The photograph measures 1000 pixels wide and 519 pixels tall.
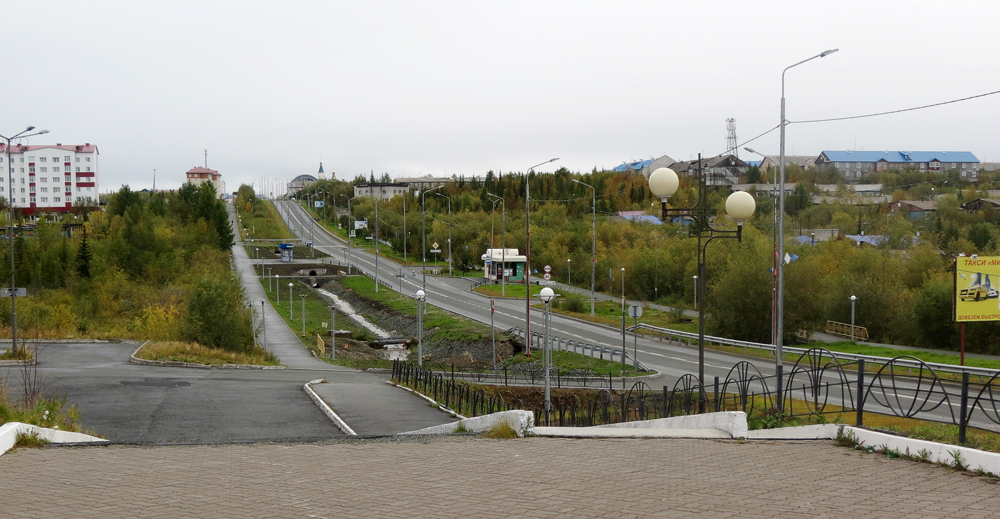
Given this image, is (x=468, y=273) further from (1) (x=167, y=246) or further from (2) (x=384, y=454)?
(2) (x=384, y=454)

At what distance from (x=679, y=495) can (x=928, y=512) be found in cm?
204

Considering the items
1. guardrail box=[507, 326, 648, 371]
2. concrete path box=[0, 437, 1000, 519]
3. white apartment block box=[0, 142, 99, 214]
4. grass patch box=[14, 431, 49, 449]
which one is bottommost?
A: guardrail box=[507, 326, 648, 371]

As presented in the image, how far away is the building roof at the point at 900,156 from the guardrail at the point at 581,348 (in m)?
82.5

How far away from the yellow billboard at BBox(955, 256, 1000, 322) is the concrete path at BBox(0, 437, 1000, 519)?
69.2 ft

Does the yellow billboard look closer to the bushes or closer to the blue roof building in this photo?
the bushes

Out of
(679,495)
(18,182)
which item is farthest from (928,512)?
(18,182)

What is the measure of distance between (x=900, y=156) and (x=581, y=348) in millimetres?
93665

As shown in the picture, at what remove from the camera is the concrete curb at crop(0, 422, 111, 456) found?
31.8 feet

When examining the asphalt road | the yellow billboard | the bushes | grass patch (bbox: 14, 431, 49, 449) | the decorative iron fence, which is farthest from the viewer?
the bushes

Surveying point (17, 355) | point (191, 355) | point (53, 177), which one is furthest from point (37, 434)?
point (53, 177)

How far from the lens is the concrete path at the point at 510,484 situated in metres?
6.62

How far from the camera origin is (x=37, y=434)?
35.5ft

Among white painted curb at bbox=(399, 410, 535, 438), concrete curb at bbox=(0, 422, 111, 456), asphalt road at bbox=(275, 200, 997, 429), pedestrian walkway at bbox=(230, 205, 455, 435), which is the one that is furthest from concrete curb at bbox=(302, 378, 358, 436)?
asphalt road at bbox=(275, 200, 997, 429)

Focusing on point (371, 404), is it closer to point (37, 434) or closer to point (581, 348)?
point (37, 434)
